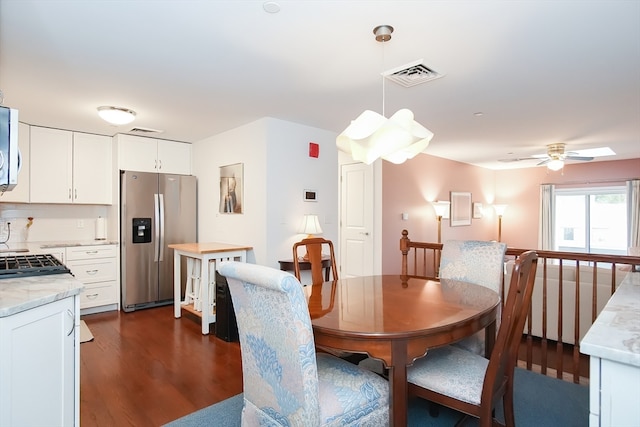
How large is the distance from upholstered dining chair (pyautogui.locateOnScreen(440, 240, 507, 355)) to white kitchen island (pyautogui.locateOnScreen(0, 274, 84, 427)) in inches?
81.9

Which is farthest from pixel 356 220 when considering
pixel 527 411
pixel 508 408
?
pixel 508 408

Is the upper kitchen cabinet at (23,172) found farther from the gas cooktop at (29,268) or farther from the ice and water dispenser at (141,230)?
the gas cooktop at (29,268)

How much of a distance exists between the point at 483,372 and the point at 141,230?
13.1 ft

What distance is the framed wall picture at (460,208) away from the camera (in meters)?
6.51

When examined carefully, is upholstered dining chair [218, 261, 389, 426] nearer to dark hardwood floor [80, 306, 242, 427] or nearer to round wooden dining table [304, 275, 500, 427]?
round wooden dining table [304, 275, 500, 427]

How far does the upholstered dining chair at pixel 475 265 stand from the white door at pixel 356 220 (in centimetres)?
263

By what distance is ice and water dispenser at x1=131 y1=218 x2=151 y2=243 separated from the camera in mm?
4289

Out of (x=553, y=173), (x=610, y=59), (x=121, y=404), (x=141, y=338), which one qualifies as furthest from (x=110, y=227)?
(x=553, y=173)

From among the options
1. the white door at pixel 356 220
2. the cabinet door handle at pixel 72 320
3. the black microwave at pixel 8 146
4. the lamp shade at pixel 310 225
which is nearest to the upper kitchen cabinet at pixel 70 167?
the lamp shade at pixel 310 225

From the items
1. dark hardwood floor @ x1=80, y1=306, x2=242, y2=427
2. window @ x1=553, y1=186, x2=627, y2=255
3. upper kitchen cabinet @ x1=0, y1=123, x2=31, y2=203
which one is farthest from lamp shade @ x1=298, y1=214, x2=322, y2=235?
window @ x1=553, y1=186, x2=627, y2=255

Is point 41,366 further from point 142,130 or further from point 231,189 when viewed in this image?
point 142,130

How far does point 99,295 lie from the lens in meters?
4.21

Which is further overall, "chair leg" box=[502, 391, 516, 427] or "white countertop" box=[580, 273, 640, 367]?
"chair leg" box=[502, 391, 516, 427]

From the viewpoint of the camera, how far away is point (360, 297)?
2027 millimetres
